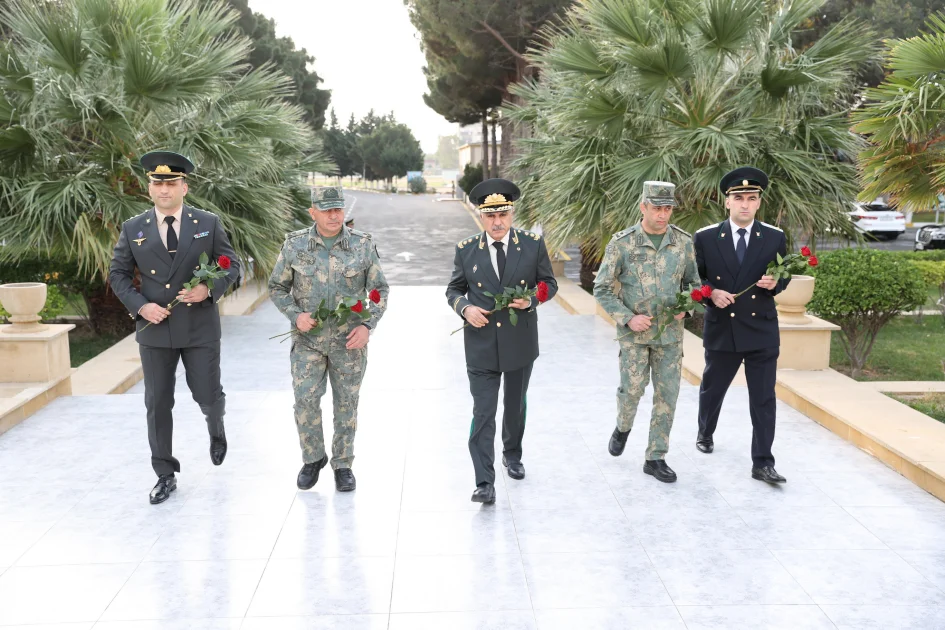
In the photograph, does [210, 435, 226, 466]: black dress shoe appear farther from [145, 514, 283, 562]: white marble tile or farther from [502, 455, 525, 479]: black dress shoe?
[502, 455, 525, 479]: black dress shoe

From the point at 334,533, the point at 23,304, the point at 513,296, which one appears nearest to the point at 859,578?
the point at 513,296

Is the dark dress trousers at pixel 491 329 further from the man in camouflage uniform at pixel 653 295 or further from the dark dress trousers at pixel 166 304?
the dark dress trousers at pixel 166 304

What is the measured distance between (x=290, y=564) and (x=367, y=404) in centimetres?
306

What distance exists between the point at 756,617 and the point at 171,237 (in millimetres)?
3609

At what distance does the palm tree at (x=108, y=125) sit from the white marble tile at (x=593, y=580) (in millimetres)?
6993

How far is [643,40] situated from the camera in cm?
1005

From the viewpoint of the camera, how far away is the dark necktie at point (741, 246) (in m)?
5.45

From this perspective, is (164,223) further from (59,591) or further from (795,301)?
(795,301)

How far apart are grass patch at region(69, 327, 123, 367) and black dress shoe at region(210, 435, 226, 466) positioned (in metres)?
5.88

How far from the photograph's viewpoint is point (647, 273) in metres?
5.36

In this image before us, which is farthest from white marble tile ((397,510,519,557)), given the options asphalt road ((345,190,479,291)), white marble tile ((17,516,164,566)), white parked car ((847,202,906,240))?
white parked car ((847,202,906,240))

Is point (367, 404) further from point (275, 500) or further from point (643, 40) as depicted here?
point (643, 40)

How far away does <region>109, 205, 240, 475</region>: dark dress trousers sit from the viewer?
5074 millimetres

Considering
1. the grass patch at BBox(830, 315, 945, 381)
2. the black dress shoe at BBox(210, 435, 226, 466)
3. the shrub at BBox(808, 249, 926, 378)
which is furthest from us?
the grass patch at BBox(830, 315, 945, 381)
